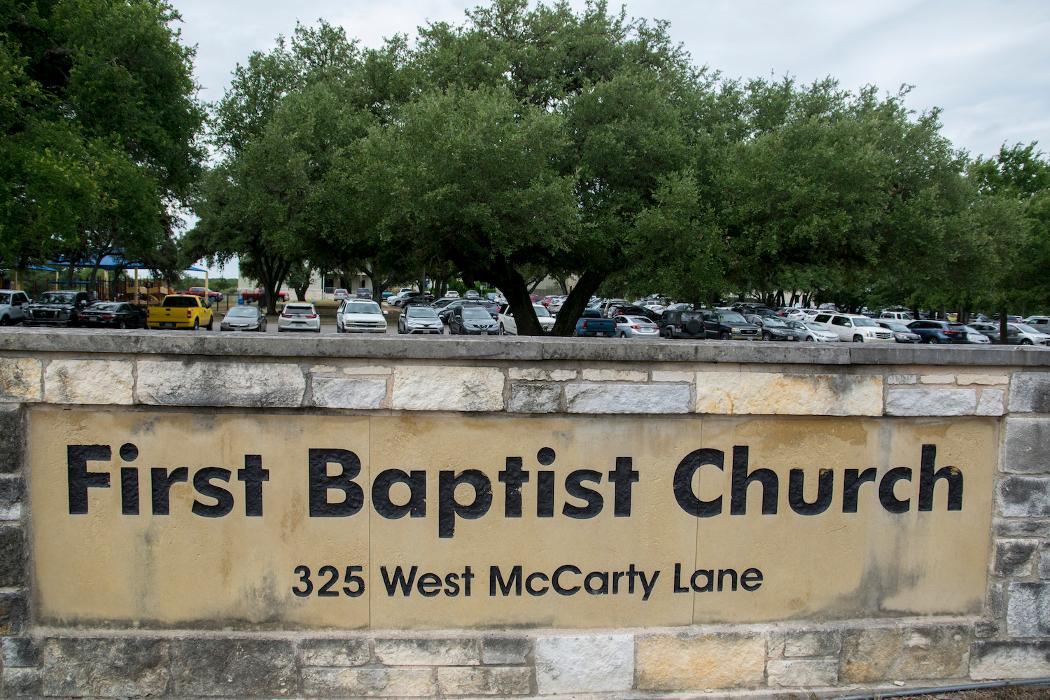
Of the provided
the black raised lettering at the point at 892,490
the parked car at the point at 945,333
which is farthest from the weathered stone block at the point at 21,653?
the parked car at the point at 945,333

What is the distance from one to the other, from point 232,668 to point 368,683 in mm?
731

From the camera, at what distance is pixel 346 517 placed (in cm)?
402

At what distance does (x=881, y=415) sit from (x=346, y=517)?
3.11m

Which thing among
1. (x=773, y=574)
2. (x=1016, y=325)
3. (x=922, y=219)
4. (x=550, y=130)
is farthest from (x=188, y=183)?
(x=1016, y=325)

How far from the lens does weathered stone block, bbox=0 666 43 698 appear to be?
3832 millimetres

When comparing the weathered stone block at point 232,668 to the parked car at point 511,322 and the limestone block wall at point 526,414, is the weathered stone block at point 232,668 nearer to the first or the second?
the limestone block wall at point 526,414

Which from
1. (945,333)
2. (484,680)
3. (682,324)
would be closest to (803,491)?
(484,680)

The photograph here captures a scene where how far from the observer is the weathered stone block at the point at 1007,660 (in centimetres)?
425

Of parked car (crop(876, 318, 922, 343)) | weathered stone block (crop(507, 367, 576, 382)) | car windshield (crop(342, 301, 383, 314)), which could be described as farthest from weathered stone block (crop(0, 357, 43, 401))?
parked car (crop(876, 318, 922, 343))

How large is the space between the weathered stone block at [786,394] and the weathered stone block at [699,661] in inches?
51.3

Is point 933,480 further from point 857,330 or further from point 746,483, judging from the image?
point 857,330

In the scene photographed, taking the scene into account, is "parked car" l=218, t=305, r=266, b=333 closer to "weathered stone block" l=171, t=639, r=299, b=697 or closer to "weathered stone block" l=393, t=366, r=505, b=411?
"weathered stone block" l=171, t=639, r=299, b=697

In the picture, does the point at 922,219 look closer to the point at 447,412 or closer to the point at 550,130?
the point at 550,130

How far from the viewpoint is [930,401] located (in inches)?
165
